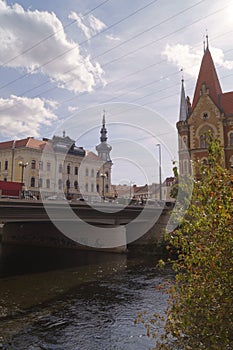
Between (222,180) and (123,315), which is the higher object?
(222,180)

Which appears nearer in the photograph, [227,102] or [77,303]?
[77,303]

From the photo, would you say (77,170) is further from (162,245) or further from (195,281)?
(195,281)

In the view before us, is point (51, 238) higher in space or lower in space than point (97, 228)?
lower

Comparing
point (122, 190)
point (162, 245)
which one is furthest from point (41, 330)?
point (122, 190)

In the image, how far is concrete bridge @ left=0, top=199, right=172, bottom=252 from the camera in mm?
32656

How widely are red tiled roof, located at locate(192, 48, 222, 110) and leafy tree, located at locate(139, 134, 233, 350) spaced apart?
55656 mm

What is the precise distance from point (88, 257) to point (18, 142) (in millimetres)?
50031

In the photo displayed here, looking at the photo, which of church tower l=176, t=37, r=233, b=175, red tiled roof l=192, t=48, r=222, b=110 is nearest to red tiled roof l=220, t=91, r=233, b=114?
church tower l=176, t=37, r=233, b=175

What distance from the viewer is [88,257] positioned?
111 feet

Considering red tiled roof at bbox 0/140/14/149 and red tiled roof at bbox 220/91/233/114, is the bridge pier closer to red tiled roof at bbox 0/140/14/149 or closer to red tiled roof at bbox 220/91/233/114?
red tiled roof at bbox 220/91/233/114

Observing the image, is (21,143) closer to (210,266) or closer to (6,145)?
(6,145)

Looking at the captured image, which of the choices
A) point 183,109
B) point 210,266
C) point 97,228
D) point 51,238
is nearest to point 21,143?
point 183,109

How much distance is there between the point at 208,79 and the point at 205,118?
27.7 ft

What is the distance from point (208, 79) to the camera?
5888cm
